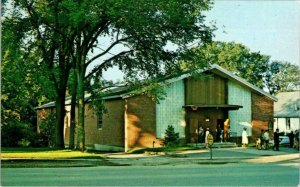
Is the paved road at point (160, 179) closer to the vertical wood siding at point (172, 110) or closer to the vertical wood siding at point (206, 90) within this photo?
the vertical wood siding at point (172, 110)

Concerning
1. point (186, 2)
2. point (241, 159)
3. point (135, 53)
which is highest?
point (186, 2)

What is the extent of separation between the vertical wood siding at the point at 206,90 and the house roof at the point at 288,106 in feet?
97.6

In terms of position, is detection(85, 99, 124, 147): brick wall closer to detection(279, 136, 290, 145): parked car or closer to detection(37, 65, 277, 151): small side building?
detection(37, 65, 277, 151): small side building

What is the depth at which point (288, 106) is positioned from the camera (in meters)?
68.1

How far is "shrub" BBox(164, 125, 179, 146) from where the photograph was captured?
3422 cm

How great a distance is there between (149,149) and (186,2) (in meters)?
10.5

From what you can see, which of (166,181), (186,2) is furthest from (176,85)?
(166,181)

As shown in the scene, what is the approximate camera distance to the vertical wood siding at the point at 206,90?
118 feet

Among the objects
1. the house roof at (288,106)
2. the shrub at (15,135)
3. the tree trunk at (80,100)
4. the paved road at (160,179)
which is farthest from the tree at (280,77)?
the paved road at (160,179)

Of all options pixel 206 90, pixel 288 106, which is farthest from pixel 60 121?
pixel 288 106

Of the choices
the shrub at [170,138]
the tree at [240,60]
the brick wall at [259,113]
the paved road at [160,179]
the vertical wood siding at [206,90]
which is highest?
the tree at [240,60]

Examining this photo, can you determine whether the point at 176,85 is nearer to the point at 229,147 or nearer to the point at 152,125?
the point at 152,125

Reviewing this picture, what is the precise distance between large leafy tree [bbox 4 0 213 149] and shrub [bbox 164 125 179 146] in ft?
17.4

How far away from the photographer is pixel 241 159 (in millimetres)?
25406
